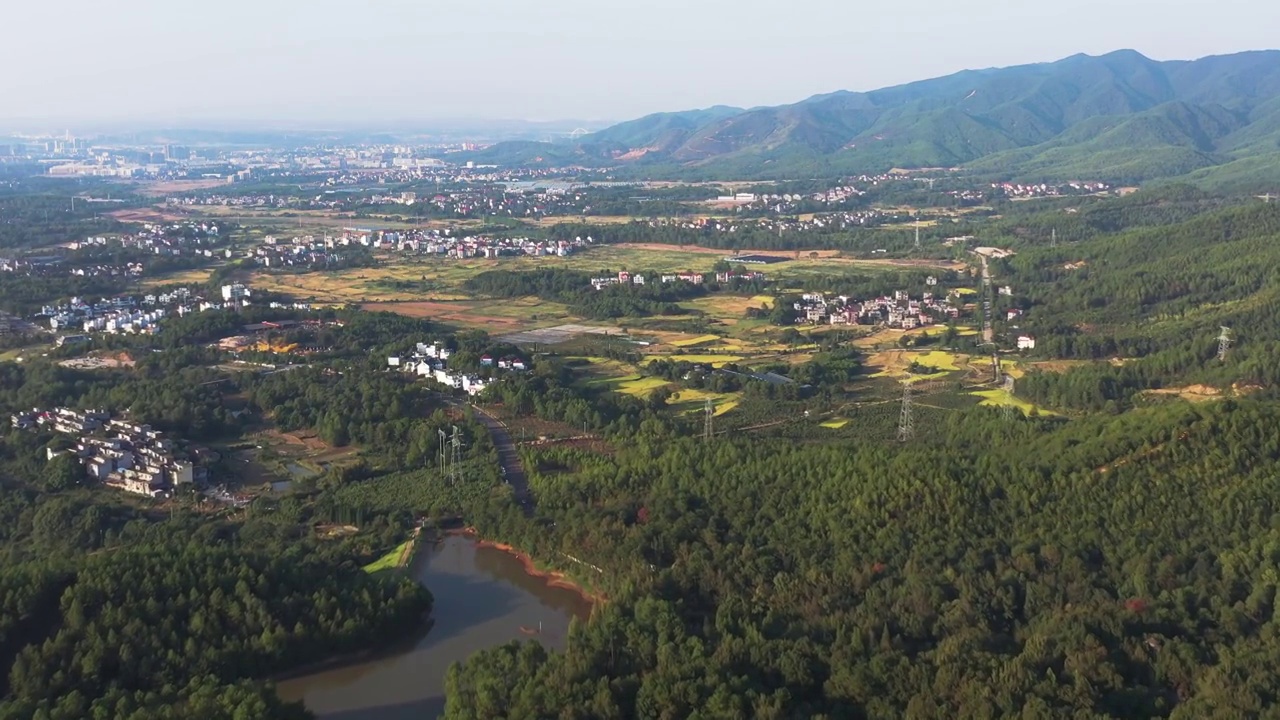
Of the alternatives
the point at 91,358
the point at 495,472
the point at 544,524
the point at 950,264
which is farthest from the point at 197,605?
the point at 950,264

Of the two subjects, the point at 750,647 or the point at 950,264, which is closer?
the point at 750,647

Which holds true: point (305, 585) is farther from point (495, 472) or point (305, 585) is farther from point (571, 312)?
point (571, 312)

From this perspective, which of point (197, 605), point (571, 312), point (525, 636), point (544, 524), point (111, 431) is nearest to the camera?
point (197, 605)

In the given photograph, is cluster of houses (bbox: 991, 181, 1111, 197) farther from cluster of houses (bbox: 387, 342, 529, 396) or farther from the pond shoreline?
the pond shoreline

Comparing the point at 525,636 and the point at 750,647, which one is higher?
the point at 750,647

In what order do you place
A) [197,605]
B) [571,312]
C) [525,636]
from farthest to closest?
1. [571,312]
2. [525,636]
3. [197,605]

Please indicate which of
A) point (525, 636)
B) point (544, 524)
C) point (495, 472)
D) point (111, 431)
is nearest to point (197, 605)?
point (525, 636)

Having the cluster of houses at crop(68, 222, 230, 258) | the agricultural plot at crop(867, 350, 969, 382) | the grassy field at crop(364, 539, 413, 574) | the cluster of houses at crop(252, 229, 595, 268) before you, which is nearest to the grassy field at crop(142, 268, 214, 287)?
the cluster of houses at crop(252, 229, 595, 268)
